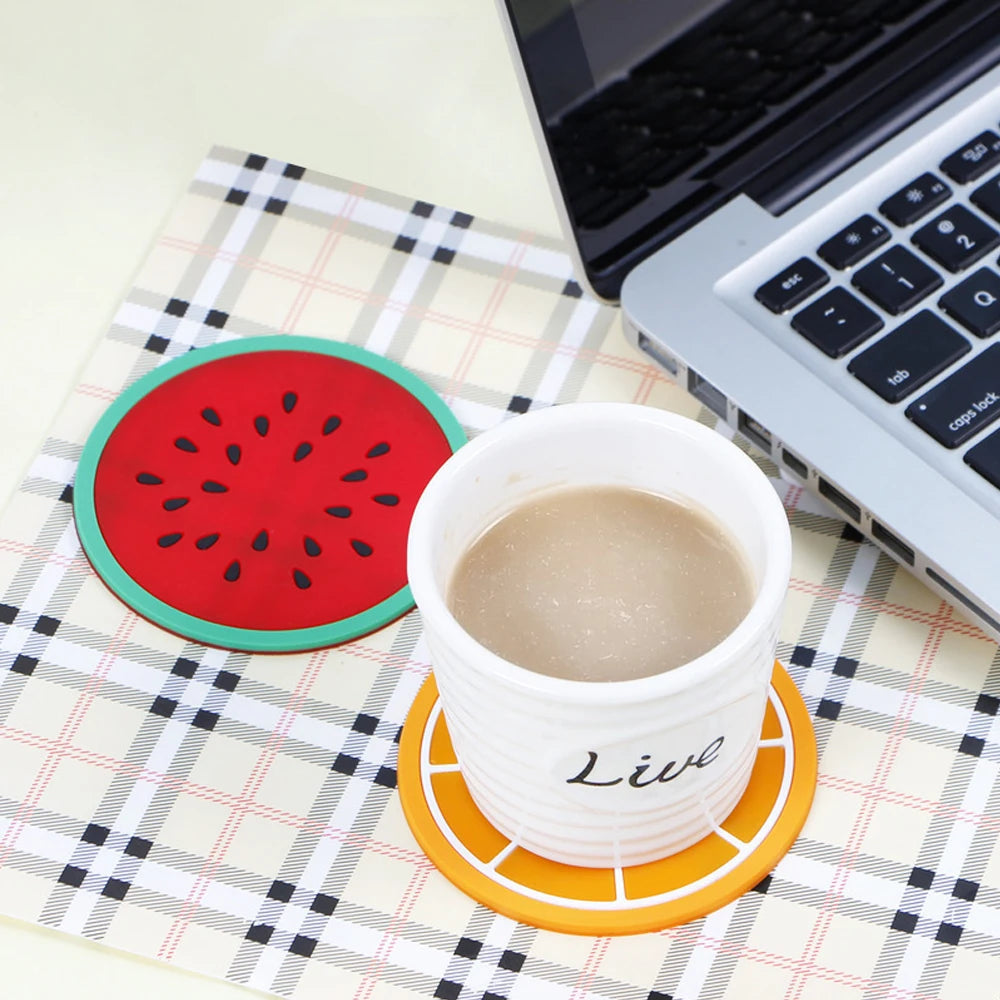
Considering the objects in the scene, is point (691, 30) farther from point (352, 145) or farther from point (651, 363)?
point (352, 145)

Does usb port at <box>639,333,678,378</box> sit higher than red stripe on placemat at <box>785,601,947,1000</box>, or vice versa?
usb port at <box>639,333,678,378</box>

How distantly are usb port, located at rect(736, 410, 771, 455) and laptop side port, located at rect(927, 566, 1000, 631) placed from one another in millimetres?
74

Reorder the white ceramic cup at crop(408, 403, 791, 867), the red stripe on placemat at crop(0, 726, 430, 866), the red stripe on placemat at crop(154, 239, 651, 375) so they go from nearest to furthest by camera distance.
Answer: the white ceramic cup at crop(408, 403, 791, 867)
the red stripe on placemat at crop(0, 726, 430, 866)
the red stripe on placemat at crop(154, 239, 651, 375)

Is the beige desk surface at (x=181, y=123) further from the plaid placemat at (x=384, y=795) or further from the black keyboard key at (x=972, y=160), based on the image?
the black keyboard key at (x=972, y=160)

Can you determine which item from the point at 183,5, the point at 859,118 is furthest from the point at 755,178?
the point at 183,5

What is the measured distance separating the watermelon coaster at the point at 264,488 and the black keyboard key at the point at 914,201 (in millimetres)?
178

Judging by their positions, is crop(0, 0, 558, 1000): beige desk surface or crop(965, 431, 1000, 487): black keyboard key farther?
crop(0, 0, 558, 1000): beige desk surface

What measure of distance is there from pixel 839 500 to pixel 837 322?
0.06 metres

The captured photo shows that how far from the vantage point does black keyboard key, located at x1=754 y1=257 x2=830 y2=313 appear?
570 millimetres

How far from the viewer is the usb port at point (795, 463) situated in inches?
21.7

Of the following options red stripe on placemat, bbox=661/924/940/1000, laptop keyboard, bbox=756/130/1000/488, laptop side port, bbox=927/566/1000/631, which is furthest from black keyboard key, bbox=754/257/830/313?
red stripe on placemat, bbox=661/924/940/1000

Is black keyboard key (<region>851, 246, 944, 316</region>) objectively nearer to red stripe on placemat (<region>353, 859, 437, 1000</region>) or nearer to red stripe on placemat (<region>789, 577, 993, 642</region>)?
red stripe on placemat (<region>789, 577, 993, 642</region>)

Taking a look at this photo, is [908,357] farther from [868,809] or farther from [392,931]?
[392,931]

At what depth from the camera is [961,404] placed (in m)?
0.54
